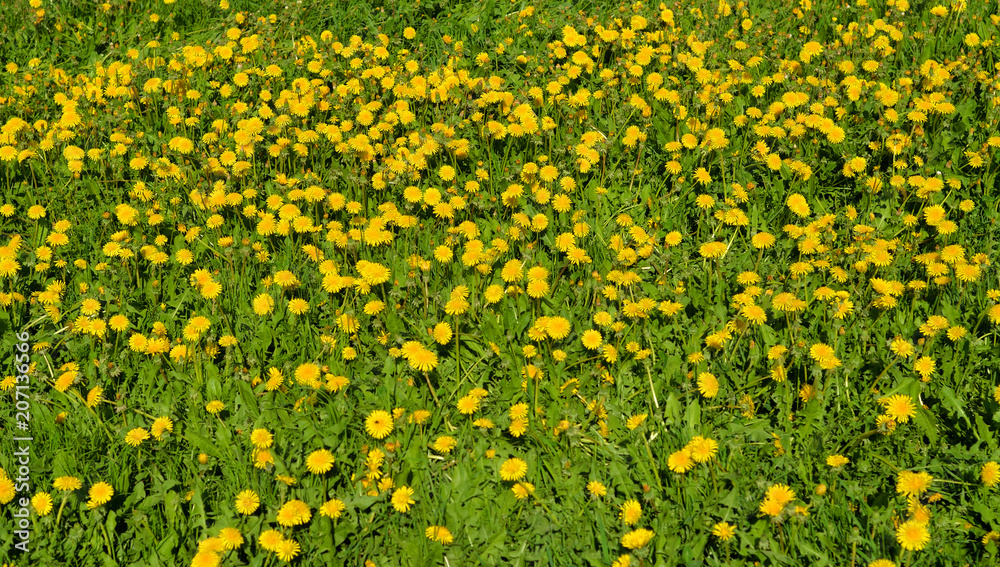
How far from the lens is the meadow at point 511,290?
2547 mm

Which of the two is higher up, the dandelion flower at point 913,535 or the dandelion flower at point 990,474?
the dandelion flower at point 913,535

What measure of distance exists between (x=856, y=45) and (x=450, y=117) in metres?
2.42

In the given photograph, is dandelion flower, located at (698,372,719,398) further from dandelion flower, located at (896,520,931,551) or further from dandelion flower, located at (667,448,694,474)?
dandelion flower, located at (896,520,931,551)

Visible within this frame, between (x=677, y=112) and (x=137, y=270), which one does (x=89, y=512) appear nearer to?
(x=137, y=270)

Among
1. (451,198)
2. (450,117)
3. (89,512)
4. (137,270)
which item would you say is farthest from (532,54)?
(89,512)

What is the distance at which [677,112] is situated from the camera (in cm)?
414

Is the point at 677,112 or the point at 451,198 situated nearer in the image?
the point at 451,198

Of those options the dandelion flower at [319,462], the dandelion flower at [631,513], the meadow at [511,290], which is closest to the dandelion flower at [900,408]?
the meadow at [511,290]

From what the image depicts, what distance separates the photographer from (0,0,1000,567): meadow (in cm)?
255

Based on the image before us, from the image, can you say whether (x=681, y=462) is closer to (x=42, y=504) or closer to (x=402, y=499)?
(x=402, y=499)

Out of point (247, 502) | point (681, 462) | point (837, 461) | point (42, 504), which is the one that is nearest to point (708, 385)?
point (681, 462)

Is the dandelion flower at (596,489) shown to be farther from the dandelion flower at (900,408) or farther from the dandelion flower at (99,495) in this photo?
the dandelion flower at (99,495)

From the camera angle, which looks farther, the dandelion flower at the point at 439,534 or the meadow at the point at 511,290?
the meadow at the point at 511,290

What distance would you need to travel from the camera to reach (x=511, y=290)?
10.8ft
